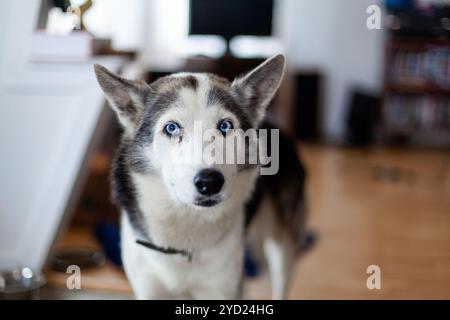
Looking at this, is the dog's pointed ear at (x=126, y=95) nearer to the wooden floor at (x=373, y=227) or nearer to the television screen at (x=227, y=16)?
the wooden floor at (x=373, y=227)

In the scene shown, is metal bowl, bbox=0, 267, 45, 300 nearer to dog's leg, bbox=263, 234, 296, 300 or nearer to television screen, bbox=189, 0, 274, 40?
dog's leg, bbox=263, 234, 296, 300

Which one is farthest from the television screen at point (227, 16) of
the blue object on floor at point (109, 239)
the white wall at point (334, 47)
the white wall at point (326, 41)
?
the blue object on floor at point (109, 239)

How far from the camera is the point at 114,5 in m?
5.20

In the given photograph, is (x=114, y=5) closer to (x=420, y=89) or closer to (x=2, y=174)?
(x=420, y=89)

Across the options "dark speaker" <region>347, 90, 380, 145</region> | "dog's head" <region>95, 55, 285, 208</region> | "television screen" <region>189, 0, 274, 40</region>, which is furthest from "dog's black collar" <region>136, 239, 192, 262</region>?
"dark speaker" <region>347, 90, 380, 145</region>

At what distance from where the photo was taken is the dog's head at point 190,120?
1.11m

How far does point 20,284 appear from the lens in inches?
69.1

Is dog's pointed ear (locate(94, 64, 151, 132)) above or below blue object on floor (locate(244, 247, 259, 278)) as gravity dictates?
above

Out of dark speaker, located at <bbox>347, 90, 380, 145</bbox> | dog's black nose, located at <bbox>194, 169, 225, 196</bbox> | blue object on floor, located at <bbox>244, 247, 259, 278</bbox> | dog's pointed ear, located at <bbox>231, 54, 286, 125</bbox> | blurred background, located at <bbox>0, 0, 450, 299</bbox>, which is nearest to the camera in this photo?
dog's black nose, located at <bbox>194, 169, 225, 196</bbox>

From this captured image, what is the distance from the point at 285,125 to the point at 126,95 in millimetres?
4454

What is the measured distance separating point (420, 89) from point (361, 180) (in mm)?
1476

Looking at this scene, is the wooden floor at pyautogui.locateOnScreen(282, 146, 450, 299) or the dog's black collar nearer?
the dog's black collar

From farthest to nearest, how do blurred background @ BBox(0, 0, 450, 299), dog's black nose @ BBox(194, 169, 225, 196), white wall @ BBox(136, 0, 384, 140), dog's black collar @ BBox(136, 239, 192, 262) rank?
white wall @ BBox(136, 0, 384, 140)
blurred background @ BBox(0, 0, 450, 299)
dog's black collar @ BBox(136, 239, 192, 262)
dog's black nose @ BBox(194, 169, 225, 196)

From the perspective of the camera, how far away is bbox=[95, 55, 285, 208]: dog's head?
111 centimetres
